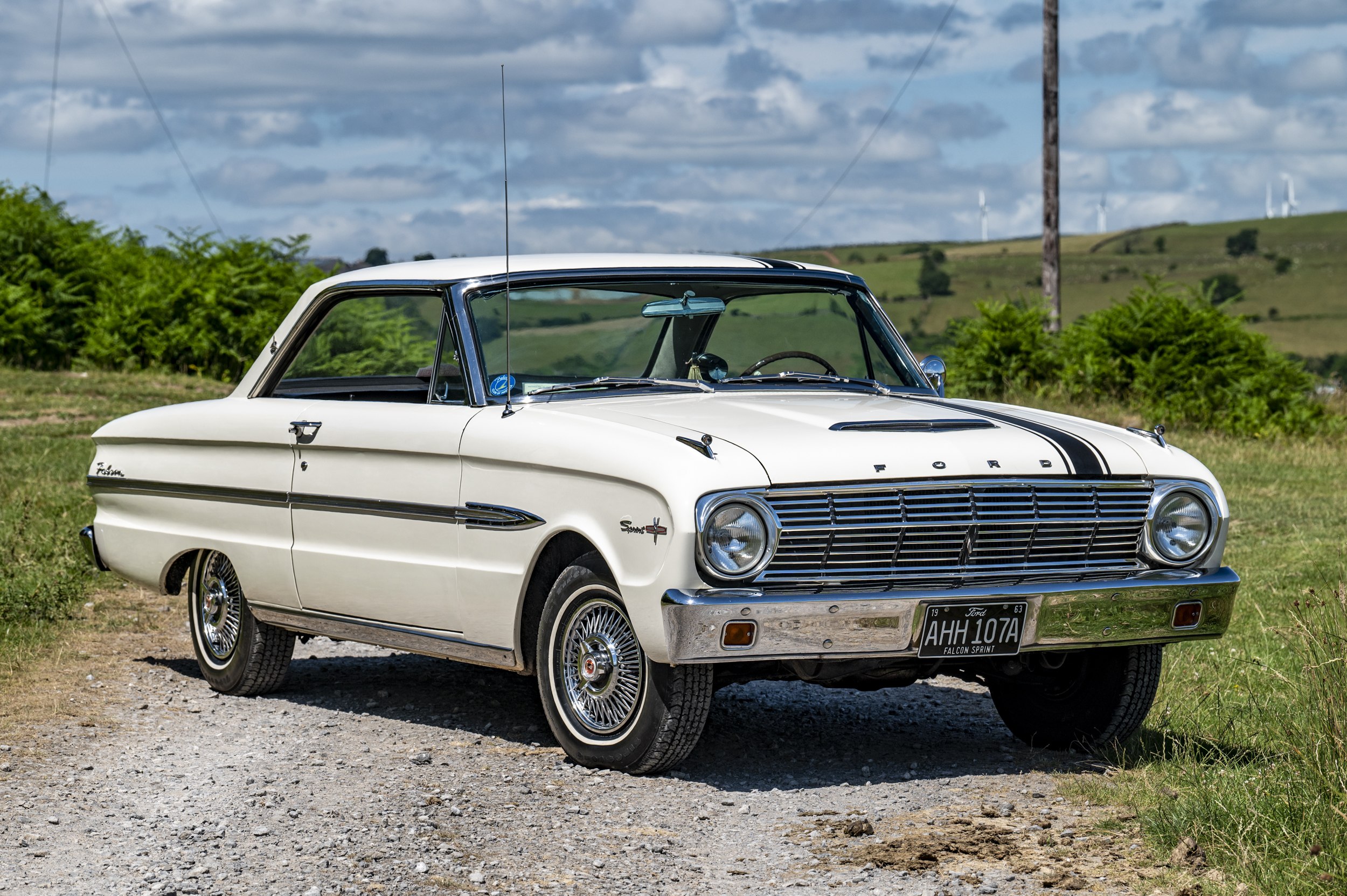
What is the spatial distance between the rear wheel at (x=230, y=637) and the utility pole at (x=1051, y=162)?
18.6 meters

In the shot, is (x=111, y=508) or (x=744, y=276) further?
(x=111, y=508)

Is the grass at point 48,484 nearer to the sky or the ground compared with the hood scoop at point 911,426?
nearer to the ground

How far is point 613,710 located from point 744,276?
6.77ft

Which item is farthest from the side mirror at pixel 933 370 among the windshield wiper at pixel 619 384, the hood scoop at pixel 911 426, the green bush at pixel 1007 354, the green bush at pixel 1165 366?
the green bush at pixel 1007 354

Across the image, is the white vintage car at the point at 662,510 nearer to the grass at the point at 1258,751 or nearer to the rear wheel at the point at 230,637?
the rear wheel at the point at 230,637

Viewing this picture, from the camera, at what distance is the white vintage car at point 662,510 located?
5.04 metres

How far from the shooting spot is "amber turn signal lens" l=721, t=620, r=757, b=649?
4.93 m

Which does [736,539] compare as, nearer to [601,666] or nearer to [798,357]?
[601,666]

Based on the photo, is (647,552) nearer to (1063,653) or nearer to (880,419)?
(880,419)

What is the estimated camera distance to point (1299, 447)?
1930 centimetres

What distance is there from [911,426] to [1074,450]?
556mm

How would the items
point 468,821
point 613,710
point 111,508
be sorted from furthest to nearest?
point 111,508 < point 613,710 < point 468,821

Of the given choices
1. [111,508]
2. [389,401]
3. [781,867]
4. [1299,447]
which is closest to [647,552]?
[781,867]

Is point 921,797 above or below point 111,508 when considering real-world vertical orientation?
below
